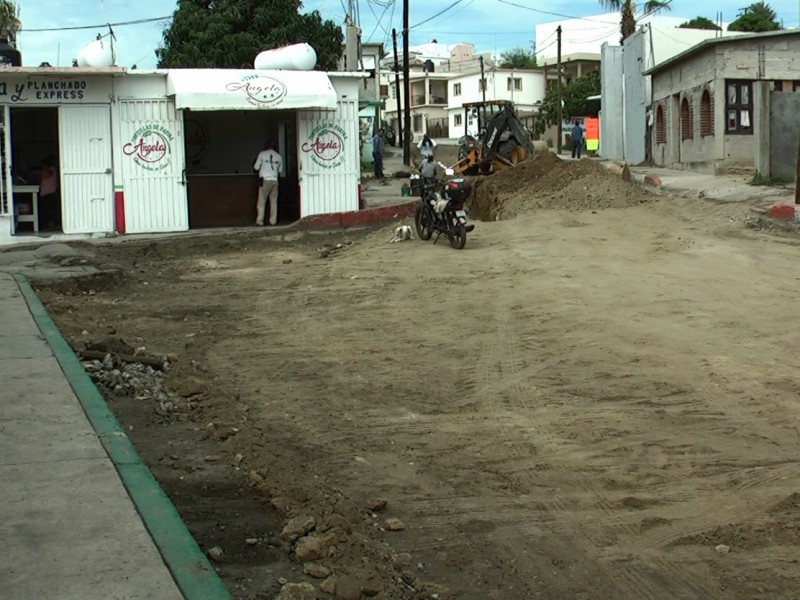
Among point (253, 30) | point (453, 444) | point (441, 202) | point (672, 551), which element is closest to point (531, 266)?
point (441, 202)

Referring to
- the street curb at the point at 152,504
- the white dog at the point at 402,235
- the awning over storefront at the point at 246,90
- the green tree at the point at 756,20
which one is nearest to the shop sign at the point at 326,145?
the awning over storefront at the point at 246,90

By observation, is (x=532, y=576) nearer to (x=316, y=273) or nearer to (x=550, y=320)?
(x=550, y=320)

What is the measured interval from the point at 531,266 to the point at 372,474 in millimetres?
8113

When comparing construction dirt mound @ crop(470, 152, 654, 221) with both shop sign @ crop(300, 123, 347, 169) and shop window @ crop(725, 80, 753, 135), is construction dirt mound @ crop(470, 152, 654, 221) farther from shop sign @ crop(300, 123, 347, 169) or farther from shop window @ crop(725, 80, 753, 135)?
shop window @ crop(725, 80, 753, 135)

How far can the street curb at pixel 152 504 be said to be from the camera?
3.85 metres

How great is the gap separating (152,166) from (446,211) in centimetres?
678

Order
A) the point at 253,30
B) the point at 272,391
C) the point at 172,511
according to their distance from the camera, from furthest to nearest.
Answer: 1. the point at 253,30
2. the point at 272,391
3. the point at 172,511

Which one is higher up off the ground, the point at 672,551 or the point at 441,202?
the point at 441,202

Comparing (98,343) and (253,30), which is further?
(253,30)

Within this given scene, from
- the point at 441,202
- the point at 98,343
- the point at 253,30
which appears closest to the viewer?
the point at 98,343

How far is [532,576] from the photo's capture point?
4297mm

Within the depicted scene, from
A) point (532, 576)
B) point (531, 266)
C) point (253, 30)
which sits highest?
point (253, 30)

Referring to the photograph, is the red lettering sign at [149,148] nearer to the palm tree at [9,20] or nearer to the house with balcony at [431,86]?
the palm tree at [9,20]

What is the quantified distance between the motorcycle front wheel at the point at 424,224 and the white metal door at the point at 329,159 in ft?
14.2
